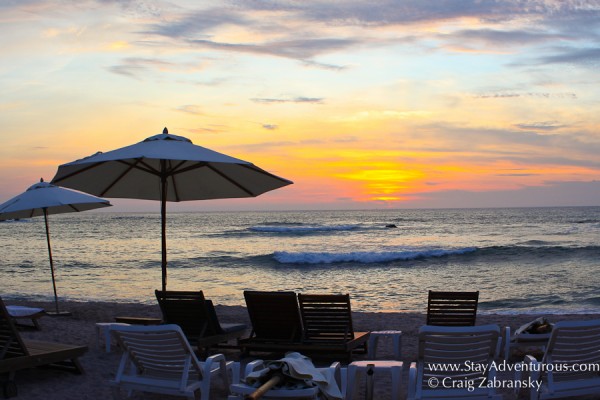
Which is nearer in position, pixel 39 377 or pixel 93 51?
pixel 39 377

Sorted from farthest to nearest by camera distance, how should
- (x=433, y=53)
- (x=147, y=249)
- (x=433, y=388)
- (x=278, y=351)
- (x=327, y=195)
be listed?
(x=327, y=195) < (x=147, y=249) < (x=433, y=53) < (x=278, y=351) < (x=433, y=388)

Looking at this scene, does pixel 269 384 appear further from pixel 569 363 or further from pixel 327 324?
pixel 327 324

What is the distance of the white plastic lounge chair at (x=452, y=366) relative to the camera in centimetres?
455

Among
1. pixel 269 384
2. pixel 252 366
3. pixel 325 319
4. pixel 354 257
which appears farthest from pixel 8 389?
pixel 354 257

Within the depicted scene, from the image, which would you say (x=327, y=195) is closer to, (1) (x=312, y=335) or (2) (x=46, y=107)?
(2) (x=46, y=107)

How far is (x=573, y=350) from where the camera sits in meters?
4.80

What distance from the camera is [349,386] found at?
519 cm

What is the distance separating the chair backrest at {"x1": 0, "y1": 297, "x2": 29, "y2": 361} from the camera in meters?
5.52

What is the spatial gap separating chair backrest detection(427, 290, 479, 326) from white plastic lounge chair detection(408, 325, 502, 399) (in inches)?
118

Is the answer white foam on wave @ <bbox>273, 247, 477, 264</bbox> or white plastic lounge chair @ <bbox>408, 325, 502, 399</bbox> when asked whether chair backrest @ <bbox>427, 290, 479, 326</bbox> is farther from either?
white foam on wave @ <bbox>273, 247, 477, 264</bbox>

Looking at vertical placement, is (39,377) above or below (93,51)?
below

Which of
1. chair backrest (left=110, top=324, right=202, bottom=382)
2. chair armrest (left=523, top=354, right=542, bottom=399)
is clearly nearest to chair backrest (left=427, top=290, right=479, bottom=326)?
chair armrest (left=523, top=354, right=542, bottom=399)

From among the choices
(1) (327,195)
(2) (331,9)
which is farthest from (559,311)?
(1) (327,195)

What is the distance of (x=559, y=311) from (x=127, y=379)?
1238 cm
